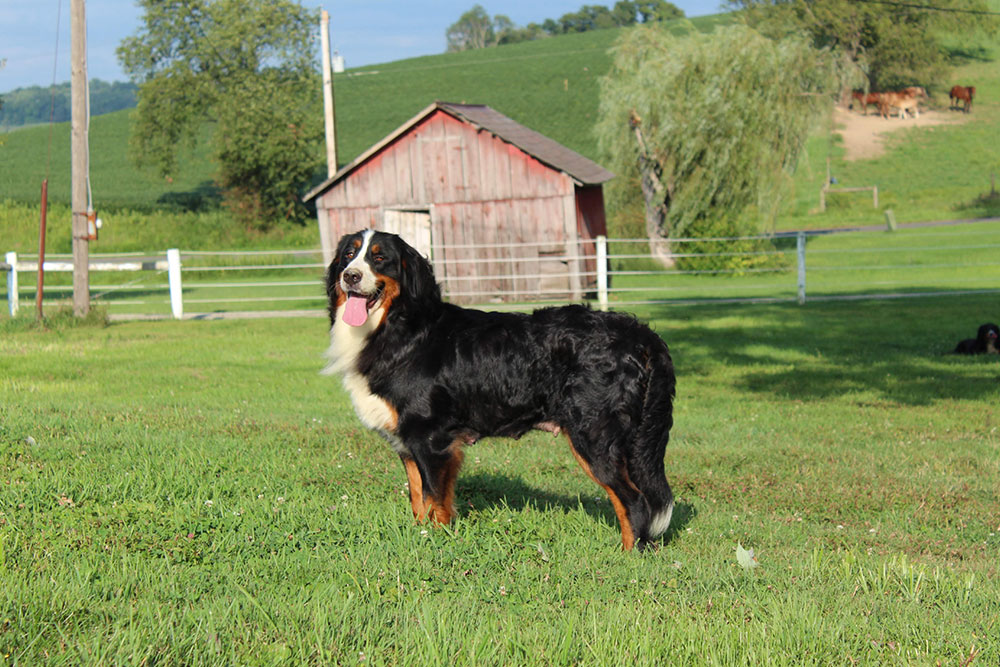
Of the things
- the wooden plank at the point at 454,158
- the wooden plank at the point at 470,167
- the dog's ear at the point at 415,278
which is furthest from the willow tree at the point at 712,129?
the dog's ear at the point at 415,278

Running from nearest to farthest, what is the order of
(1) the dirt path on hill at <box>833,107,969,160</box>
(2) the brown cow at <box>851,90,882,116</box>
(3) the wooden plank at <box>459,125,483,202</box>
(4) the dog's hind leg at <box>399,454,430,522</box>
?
(4) the dog's hind leg at <box>399,454,430,522</box>, (3) the wooden plank at <box>459,125,483,202</box>, (1) the dirt path on hill at <box>833,107,969,160</box>, (2) the brown cow at <box>851,90,882,116</box>

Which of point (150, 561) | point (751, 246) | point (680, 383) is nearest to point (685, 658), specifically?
point (150, 561)

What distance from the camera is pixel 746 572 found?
476 centimetres

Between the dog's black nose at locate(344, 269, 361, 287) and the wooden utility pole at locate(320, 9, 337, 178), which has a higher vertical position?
the wooden utility pole at locate(320, 9, 337, 178)

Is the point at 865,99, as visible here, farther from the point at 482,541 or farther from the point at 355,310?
the point at 482,541

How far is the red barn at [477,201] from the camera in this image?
24.5 metres

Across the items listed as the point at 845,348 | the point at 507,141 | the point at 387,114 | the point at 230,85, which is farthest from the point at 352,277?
the point at 387,114

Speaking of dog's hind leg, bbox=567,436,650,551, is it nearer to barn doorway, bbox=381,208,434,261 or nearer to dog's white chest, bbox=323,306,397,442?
dog's white chest, bbox=323,306,397,442

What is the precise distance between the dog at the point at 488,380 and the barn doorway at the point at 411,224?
1946 cm

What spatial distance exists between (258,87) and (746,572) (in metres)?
54.5

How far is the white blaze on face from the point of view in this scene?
5410 mm

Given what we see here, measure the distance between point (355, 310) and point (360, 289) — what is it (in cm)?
14

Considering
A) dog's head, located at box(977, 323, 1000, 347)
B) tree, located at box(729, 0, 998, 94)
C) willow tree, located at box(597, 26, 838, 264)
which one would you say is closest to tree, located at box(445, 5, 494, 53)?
tree, located at box(729, 0, 998, 94)

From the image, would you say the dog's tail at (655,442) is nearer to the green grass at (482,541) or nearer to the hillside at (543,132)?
the green grass at (482,541)
